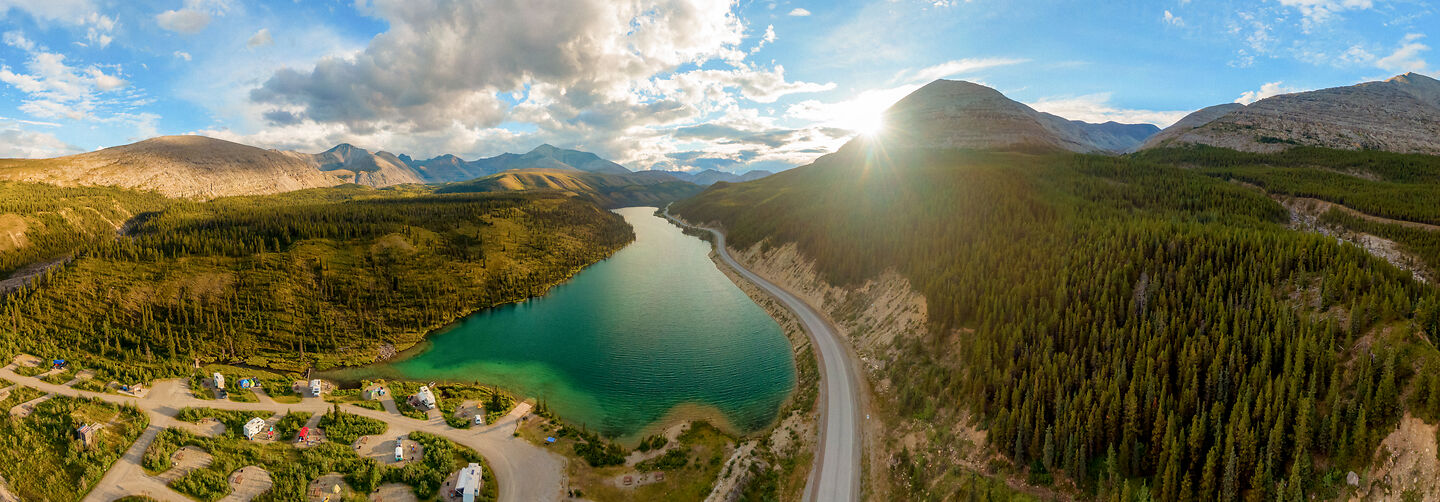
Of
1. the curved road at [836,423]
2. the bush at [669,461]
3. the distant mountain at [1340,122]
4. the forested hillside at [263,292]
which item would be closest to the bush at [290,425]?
the forested hillside at [263,292]

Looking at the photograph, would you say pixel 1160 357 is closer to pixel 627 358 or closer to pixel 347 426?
pixel 627 358

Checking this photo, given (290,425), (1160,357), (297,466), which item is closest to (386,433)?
(297,466)

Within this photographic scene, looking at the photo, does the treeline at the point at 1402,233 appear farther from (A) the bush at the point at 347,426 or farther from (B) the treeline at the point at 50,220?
(B) the treeline at the point at 50,220

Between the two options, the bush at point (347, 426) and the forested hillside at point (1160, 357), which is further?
the bush at point (347, 426)

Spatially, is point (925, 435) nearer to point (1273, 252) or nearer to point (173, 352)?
point (1273, 252)

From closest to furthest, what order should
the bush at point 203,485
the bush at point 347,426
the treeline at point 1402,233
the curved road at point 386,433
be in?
the bush at point 203,485 < the curved road at point 386,433 < the bush at point 347,426 < the treeline at point 1402,233

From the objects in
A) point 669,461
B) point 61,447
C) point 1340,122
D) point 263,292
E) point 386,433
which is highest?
point 1340,122
